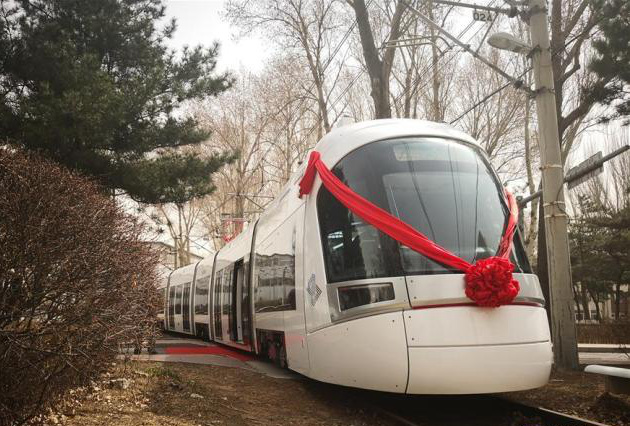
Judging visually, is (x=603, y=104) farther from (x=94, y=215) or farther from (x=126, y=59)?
(x=126, y=59)

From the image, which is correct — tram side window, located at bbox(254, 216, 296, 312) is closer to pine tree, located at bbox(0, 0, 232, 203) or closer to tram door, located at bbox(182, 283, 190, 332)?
pine tree, located at bbox(0, 0, 232, 203)

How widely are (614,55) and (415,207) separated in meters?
7.17

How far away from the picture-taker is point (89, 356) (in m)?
5.21

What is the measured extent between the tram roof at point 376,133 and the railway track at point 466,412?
9.68 ft

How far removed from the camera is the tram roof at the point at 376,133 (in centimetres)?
714

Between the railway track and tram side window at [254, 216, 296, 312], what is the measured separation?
193cm

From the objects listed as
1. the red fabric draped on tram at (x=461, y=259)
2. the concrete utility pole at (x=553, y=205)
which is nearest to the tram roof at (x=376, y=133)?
the red fabric draped on tram at (x=461, y=259)

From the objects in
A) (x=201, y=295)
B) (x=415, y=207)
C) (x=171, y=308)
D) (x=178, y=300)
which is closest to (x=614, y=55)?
(x=415, y=207)

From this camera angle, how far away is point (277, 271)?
9.23m

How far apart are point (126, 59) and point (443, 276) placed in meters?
13.5

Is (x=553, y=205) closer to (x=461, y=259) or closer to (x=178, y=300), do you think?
(x=461, y=259)

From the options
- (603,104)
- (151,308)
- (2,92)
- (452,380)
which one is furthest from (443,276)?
(2,92)

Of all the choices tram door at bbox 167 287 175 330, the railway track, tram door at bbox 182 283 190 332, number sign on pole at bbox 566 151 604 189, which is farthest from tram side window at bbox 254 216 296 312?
tram door at bbox 167 287 175 330

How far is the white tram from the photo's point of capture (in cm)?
571
